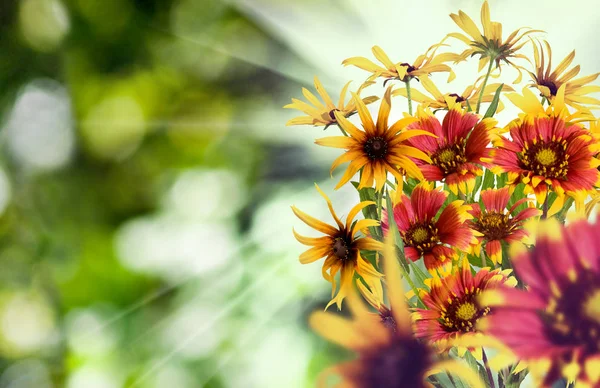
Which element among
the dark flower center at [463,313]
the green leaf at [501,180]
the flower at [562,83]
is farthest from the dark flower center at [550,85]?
the dark flower center at [463,313]

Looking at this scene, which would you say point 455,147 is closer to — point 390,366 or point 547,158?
point 547,158

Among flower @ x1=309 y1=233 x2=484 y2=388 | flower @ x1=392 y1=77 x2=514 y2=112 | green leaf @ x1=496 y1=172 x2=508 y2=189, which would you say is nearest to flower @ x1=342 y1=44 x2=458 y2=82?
flower @ x1=392 y1=77 x2=514 y2=112

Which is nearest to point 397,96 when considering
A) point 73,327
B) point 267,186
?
point 267,186

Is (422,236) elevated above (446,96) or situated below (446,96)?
below

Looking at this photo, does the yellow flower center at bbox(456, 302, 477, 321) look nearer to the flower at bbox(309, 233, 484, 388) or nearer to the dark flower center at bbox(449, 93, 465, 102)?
the flower at bbox(309, 233, 484, 388)

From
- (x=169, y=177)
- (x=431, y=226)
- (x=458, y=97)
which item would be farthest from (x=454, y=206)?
(x=169, y=177)

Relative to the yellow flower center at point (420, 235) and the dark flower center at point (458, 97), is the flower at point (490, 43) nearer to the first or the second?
the dark flower center at point (458, 97)

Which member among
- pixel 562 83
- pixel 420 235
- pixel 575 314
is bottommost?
pixel 575 314

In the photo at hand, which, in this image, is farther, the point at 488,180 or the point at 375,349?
the point at 488,180
